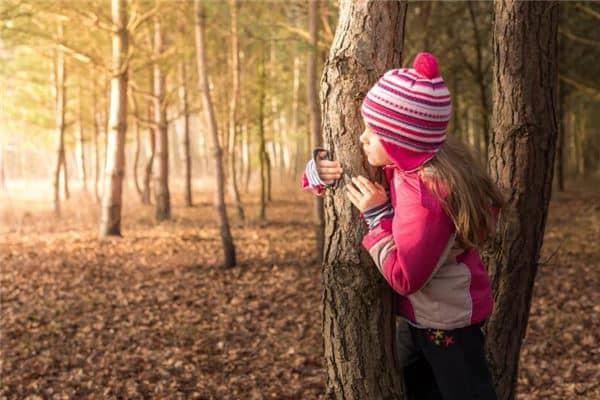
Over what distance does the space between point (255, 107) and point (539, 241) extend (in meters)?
17.2

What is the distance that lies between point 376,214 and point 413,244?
23 centimetres

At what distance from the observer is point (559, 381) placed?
488 centimetres

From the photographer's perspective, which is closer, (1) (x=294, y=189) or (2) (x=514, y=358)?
(2) (x=514, y=358)

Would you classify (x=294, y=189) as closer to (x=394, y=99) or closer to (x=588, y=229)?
(x=588, y=229)

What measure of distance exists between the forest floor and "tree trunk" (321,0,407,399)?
256 centimetres

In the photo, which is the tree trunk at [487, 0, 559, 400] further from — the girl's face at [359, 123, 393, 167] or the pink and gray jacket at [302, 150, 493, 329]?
the girl's face at [359, 123, 393, 167]

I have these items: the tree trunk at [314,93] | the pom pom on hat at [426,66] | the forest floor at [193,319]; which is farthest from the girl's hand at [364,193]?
the tree trunk at [314,93]

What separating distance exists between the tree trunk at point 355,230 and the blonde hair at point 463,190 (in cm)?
29

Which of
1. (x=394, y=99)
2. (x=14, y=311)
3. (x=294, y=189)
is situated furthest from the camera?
(x=294, y=189)

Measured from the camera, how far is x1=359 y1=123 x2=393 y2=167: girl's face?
2.13 metres

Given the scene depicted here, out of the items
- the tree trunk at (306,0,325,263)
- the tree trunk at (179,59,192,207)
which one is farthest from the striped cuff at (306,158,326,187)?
the tree trunk at (179,59,192,207)

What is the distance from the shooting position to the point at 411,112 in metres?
2.01

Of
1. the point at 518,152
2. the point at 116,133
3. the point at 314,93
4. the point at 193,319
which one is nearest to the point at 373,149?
the point at 518,152

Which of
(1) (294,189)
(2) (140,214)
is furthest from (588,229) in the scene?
(1) (294,189)
